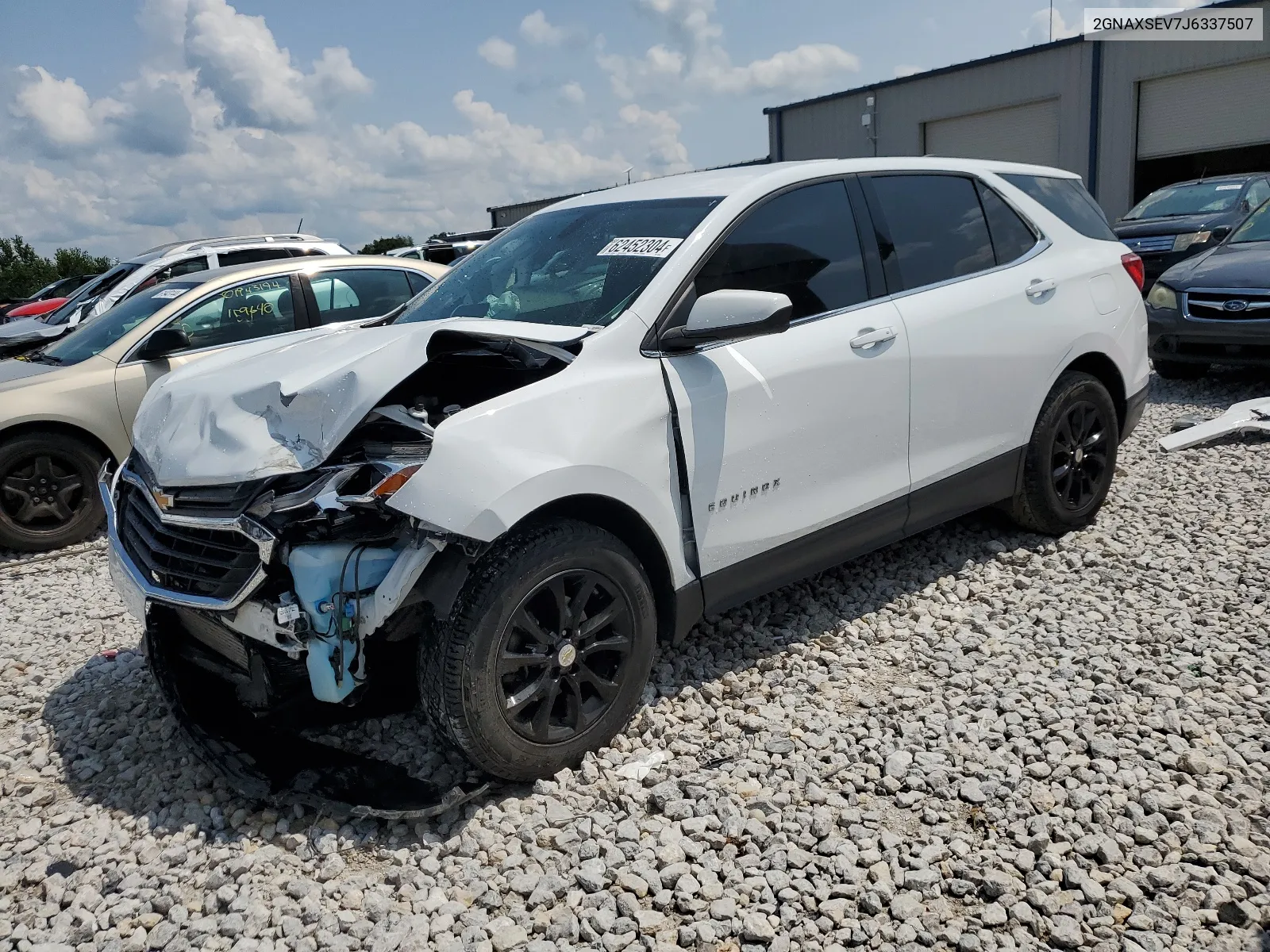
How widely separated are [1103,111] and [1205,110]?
217cm

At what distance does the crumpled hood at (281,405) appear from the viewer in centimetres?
281

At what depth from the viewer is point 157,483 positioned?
3072 mm

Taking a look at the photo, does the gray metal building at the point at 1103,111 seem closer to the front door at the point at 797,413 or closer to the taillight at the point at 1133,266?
the taillight at the point at 1133,266

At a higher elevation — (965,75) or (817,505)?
(965,75)

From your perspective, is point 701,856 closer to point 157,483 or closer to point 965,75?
point 157,483

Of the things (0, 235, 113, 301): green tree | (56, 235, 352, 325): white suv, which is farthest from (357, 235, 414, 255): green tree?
(56, 235, 352, 325): white suv

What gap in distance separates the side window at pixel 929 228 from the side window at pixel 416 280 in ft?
13.9

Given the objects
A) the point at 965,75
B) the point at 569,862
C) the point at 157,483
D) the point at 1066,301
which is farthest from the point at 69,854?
the point at 965,75

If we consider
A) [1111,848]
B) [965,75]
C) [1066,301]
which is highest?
[965,75]

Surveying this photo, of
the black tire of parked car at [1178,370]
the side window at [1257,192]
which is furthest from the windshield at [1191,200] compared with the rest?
the black tire of parked car at [1178,370]

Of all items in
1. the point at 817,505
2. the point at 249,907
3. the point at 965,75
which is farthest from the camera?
the point at 965,75

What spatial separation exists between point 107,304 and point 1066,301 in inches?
330

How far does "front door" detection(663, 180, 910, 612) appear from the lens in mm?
3283

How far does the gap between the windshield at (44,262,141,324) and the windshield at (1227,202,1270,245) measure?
10.8 m
